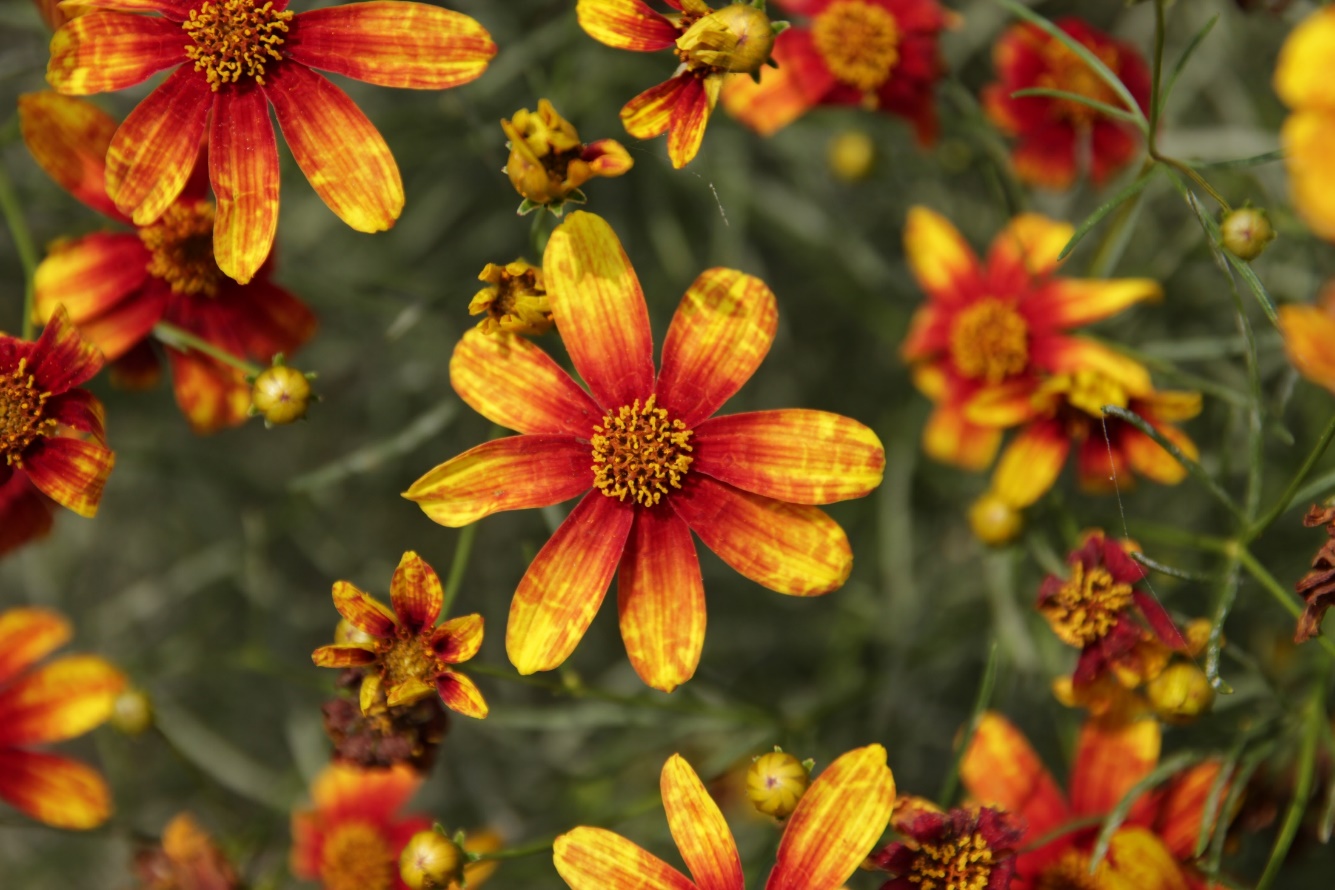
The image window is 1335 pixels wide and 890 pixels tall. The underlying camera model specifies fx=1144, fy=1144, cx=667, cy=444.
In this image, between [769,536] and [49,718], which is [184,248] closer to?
[49,718]

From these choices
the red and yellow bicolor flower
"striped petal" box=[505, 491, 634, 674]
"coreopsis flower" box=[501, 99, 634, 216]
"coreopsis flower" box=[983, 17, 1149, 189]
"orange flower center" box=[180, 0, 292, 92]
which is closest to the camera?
"coreopsis flower" box=[501, 99, 634, 216]

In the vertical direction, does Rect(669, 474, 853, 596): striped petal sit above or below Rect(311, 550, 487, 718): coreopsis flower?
above

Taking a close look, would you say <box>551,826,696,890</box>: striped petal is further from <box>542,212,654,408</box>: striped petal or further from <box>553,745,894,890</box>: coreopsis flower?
<box>542,212,654,408</box>: striped petal

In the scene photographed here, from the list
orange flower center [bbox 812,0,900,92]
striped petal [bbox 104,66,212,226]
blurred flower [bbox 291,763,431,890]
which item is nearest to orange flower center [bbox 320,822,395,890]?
blurred flower [bbox 291,763,431,890]

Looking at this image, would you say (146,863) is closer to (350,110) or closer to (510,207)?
(350,110)

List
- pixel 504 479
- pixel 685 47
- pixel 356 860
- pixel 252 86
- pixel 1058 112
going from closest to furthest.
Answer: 1. pixel 685 47
2. pixel 504 479
3. pixel 252 86
4. pixel 356 860
5. pixel 1058 112

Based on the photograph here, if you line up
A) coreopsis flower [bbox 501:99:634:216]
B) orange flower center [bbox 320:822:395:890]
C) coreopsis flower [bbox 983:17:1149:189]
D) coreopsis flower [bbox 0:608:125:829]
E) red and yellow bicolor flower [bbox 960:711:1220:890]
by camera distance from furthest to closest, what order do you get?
coreopsis flower [bbox 983:17:1149:189]
orange flower center [bbox 320:822:395:890]
coreopsis flower [bbox 0:608:125:829]
red and yellow bicolor flower [bbox 960:711:1220:890]
coreopsis flower [bbox 501:99:634:216]

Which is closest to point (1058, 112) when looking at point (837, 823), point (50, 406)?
point (837, 823)

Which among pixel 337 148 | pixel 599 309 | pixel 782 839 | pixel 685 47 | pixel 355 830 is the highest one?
pixel 685 47

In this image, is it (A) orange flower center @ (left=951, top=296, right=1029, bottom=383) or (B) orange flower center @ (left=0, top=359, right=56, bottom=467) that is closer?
(B) orange flower center @ (left=0, top=359, right=56, bottom=467)
